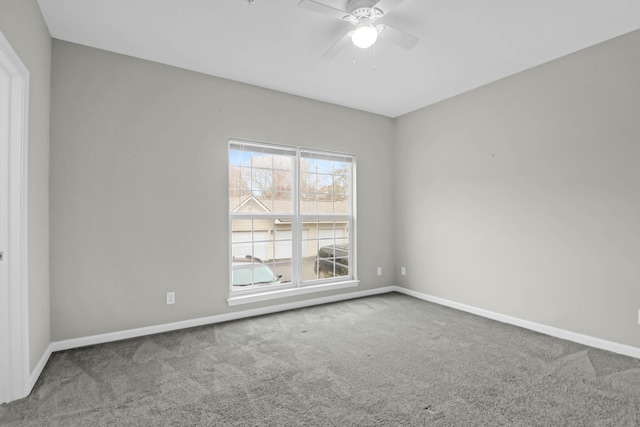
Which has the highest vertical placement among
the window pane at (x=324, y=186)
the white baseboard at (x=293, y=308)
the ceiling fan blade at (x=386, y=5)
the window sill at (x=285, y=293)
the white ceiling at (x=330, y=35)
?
the white ceiling at (x=330, y=35)

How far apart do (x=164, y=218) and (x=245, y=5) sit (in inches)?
79.0

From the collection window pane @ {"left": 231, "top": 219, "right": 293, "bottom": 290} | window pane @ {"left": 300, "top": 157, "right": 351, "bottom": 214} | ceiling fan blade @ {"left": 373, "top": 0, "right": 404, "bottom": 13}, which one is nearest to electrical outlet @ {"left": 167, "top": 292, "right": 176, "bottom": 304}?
window pane @ {"left": 231, "top": 219, "right": 293, "bottom": 290}

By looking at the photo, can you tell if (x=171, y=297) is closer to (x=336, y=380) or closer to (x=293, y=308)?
(x=293, y=308)

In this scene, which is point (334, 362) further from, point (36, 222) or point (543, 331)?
point (36, 222)

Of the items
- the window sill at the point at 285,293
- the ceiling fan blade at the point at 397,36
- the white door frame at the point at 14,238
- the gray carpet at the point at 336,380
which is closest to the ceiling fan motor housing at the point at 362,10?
the ceiling fan blade at the point at 397,36

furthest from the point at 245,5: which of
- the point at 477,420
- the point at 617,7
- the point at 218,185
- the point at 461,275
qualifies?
the point at 461,275

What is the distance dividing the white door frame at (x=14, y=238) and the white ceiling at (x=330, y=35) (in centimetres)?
82

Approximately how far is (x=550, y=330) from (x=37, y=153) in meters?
4.62

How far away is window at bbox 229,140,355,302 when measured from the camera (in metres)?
3.63

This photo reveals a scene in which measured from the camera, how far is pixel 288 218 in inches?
156

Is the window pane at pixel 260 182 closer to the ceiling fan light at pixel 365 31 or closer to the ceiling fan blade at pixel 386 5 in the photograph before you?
the ceiling fan light at pixel 365 31

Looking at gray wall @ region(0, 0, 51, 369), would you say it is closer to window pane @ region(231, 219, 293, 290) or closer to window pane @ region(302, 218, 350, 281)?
window pane @ region(231, 219, 293, 290)

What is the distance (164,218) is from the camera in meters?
3.10

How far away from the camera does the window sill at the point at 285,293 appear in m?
3.48
